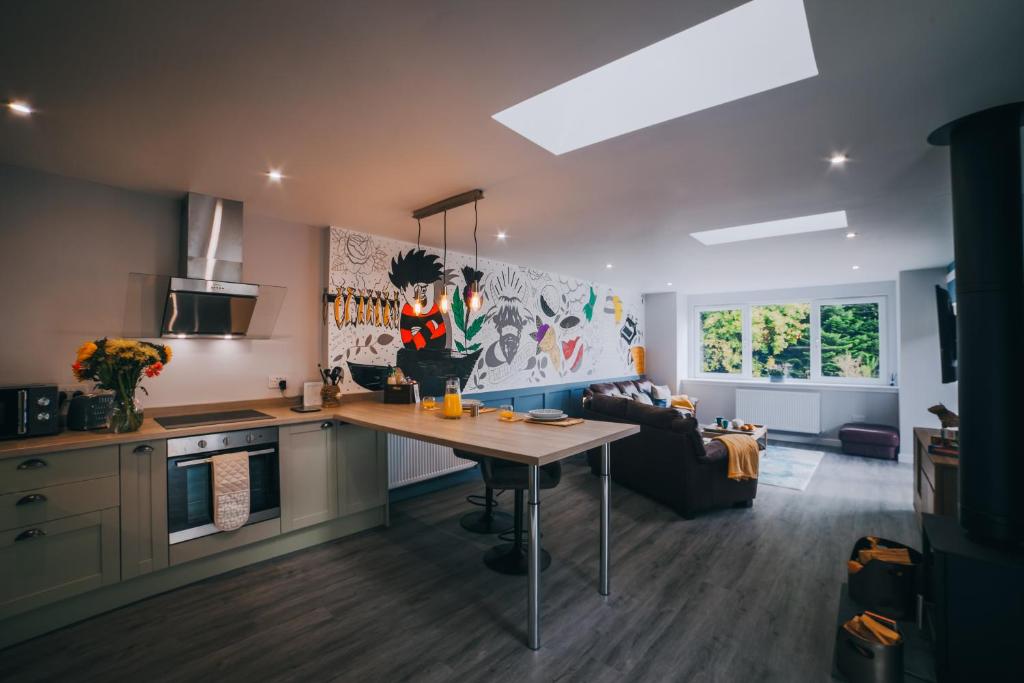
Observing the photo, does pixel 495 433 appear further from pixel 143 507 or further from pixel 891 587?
pixel 891 587

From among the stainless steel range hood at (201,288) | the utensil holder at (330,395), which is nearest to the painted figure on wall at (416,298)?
the utensil holder at (330,395)

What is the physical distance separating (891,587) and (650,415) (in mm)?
2006

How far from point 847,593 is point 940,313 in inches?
72.0

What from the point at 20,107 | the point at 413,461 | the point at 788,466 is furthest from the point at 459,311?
the point at 788,466

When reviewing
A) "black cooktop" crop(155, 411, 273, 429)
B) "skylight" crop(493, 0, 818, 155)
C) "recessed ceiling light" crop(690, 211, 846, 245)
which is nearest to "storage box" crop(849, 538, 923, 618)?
"recessed ceiling light" crop(690, 211, 846, 245)

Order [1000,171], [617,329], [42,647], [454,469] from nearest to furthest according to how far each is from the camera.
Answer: [1000,171], [42,647], [454,469], [617,329]

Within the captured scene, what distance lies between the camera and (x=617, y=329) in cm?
735

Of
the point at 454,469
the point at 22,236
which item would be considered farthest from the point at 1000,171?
the point at 22,236

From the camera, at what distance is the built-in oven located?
99.4 inches

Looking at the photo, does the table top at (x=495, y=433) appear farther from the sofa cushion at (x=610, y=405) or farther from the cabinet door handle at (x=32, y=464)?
the sofa cushion at (x=610, y=405)

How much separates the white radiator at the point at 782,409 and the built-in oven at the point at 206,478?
6874 mm

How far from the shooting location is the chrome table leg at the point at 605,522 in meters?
2.45

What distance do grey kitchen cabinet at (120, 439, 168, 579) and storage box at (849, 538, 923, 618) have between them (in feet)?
12.9

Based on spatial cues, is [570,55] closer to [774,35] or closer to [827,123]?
[774,35]
